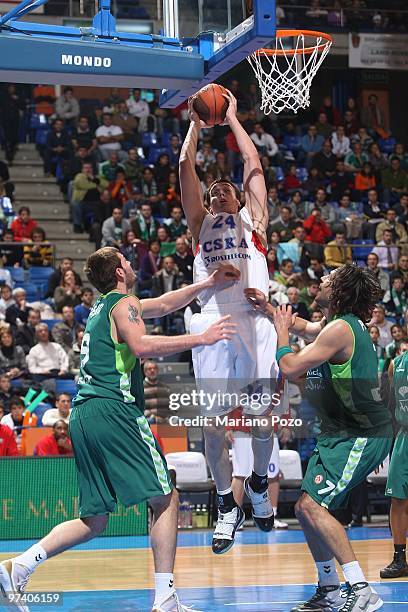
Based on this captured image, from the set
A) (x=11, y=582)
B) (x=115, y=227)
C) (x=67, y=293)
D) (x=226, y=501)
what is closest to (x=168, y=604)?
(x=11, y=582)

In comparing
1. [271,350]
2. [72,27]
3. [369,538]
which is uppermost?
[72,27]

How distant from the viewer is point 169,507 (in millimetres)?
6738

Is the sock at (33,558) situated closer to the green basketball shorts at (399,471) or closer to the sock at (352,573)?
the sock at (352,573)

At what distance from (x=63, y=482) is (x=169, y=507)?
18.5 feet

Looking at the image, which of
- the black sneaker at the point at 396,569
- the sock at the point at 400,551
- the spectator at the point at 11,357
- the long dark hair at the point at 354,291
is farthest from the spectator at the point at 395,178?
the long dark hair at the point at 354,291

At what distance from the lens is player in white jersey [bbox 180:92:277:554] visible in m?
8.02

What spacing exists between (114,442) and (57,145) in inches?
571

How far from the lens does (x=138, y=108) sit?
22.0 metres

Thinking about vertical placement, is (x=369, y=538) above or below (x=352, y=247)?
below

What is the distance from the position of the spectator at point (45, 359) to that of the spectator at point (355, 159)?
9606 mm

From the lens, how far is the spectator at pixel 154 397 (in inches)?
540

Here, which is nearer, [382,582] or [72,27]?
[72,27]

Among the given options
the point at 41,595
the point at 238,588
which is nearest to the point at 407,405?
the point at 238,588

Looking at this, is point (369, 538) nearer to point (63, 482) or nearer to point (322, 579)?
point (63, 482)
